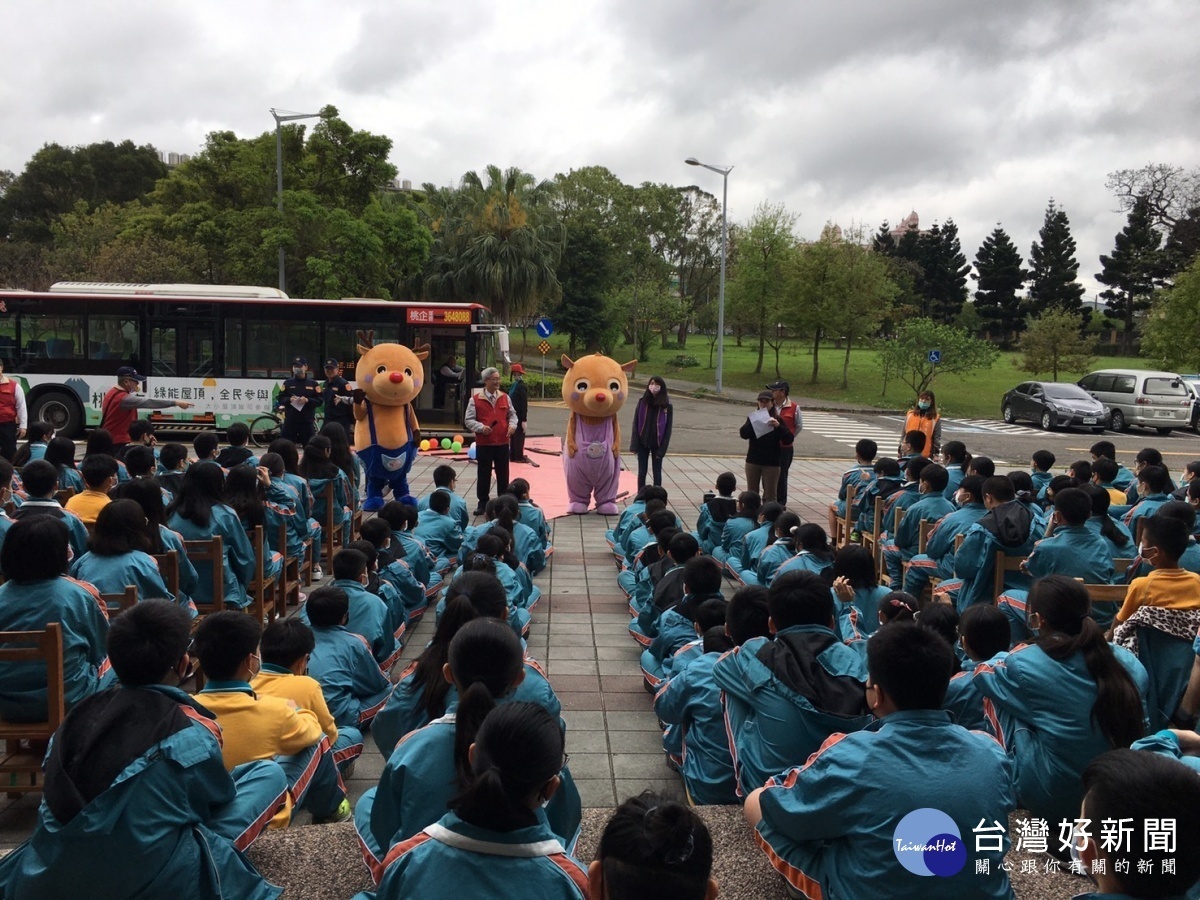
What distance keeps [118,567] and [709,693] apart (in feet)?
10.4

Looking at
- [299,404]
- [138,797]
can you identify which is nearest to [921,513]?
[138,797]

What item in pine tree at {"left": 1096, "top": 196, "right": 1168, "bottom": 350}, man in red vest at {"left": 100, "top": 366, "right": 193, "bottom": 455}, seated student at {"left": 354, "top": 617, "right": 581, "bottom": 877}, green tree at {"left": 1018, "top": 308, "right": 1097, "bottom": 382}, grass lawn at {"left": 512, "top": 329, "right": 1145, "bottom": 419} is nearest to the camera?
seated student at {"left": 354, "top": 617, "right": 581, "bottom": 877}

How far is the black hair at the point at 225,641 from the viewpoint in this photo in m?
3.44

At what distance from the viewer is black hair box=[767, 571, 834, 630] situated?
358cm

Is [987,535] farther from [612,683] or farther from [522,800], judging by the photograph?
[522,800]

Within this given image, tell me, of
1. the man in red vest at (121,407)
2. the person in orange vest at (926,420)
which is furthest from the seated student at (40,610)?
the person in orange vest at (926,420)

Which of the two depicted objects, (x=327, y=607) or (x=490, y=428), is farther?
(x=490, y=428)

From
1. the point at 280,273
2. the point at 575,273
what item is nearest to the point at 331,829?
the point at 280,273

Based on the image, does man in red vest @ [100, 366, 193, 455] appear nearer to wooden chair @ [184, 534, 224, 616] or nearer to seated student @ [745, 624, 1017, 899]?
wooden chair @ [184, 534, 224, 616]

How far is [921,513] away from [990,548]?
59.3 inches

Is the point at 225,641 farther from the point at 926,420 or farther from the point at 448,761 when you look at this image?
the point at 926,420

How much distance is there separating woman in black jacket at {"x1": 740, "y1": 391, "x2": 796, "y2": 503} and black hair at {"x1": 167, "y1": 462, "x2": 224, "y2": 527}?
21.4 feet

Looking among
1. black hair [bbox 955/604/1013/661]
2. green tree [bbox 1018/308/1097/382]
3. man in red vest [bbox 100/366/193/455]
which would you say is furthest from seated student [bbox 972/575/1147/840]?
green tree [bbox 1018/308/1097/382]

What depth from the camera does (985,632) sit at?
162 inches
